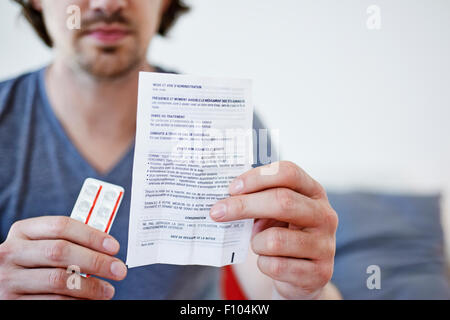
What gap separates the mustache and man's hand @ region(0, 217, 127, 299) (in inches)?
17.1

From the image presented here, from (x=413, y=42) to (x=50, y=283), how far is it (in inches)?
42.0

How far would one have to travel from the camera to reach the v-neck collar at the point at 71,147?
863mm

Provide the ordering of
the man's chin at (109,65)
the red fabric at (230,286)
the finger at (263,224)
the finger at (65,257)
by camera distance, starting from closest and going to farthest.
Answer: the finger at (65,257) → the finger at (263,224) → the man's chin at (109,65) → the red fabric at (230,286)

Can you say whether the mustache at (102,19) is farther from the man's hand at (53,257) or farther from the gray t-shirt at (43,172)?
the man's hand at (53,257)

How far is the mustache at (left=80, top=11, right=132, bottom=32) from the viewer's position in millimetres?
778

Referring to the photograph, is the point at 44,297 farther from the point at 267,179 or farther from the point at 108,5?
the point at 108,5

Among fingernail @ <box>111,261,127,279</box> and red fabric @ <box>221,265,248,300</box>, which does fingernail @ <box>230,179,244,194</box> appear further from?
red fabric @ <box>221,265,248,300</box>

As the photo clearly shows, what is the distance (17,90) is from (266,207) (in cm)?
70

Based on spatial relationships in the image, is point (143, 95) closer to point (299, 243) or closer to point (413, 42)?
point (299, 243)

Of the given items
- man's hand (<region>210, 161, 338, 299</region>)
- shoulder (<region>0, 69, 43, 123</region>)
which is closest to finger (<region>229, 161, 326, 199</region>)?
man's hand (<region>210, 161, 338, 299</region>)

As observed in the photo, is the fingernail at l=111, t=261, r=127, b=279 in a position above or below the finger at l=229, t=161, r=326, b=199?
below

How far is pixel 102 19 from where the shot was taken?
0.78 meters

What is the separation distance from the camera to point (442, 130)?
3.50ft

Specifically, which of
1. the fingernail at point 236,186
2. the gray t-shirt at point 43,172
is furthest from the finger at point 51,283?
the fingernail at point 236,186
